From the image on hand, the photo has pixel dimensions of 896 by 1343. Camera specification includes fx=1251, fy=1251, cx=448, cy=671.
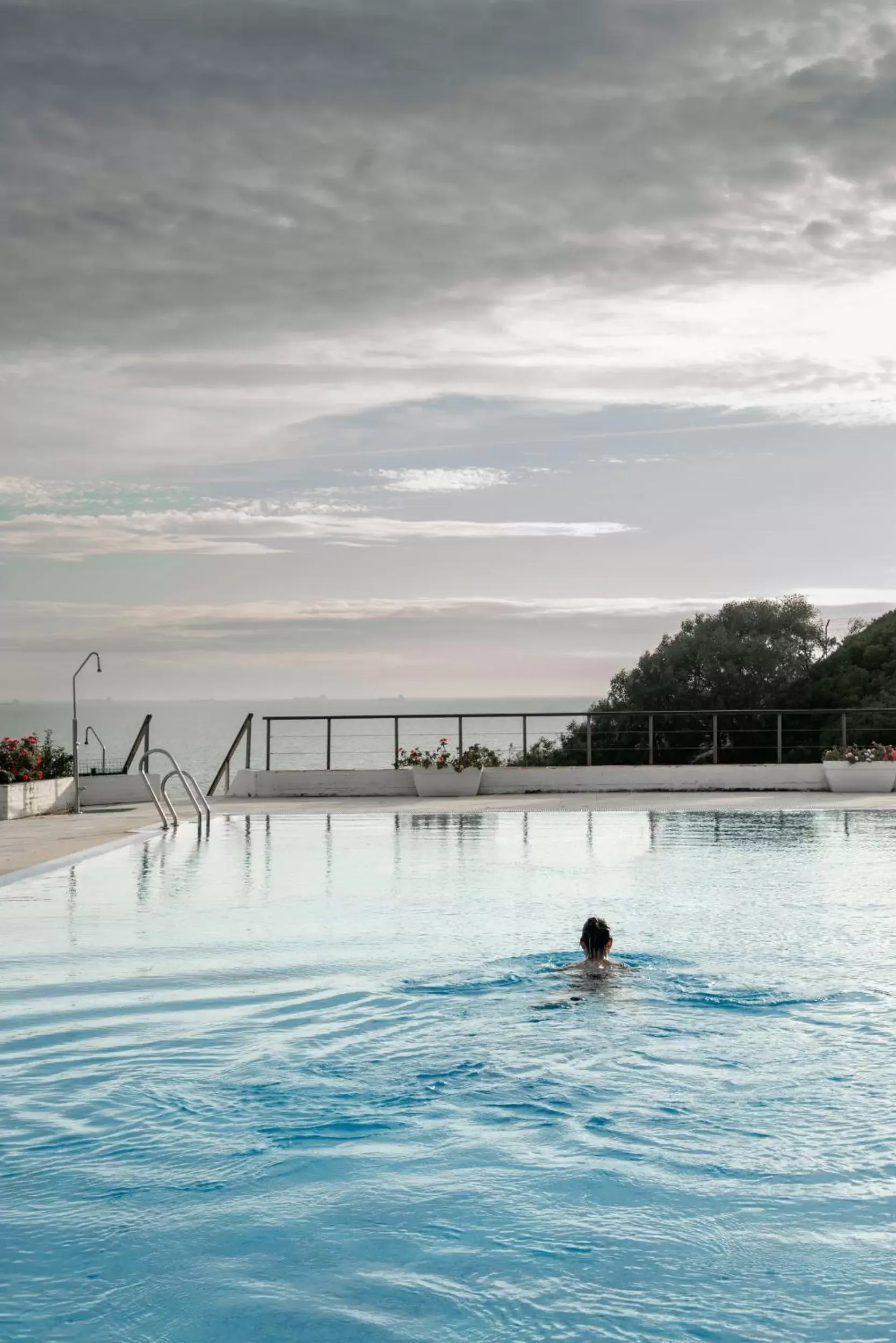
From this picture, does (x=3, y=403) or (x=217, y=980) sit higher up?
(x=3, y=403)

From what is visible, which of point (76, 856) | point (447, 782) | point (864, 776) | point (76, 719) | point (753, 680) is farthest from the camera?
point (753, 680)

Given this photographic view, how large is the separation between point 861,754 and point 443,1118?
14.9 m

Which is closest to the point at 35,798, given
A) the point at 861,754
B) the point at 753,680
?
the point at 861,754

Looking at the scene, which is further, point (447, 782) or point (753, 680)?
point (753, 680)

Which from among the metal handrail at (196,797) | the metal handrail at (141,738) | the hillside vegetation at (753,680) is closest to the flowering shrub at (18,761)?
the metal handrail at (141,738)

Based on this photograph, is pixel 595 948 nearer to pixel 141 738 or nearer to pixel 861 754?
pixel 141 738

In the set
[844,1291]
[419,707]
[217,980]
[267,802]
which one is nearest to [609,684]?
[267,802]

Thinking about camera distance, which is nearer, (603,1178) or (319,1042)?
(603,1178)

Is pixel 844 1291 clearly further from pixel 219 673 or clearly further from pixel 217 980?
pixel 219 673

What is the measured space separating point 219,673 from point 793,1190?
110 ft

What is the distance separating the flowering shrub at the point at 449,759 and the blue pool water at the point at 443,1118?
8.44m

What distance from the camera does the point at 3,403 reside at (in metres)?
19.6

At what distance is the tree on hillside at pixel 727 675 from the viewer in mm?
35656

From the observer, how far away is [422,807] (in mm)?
16875
